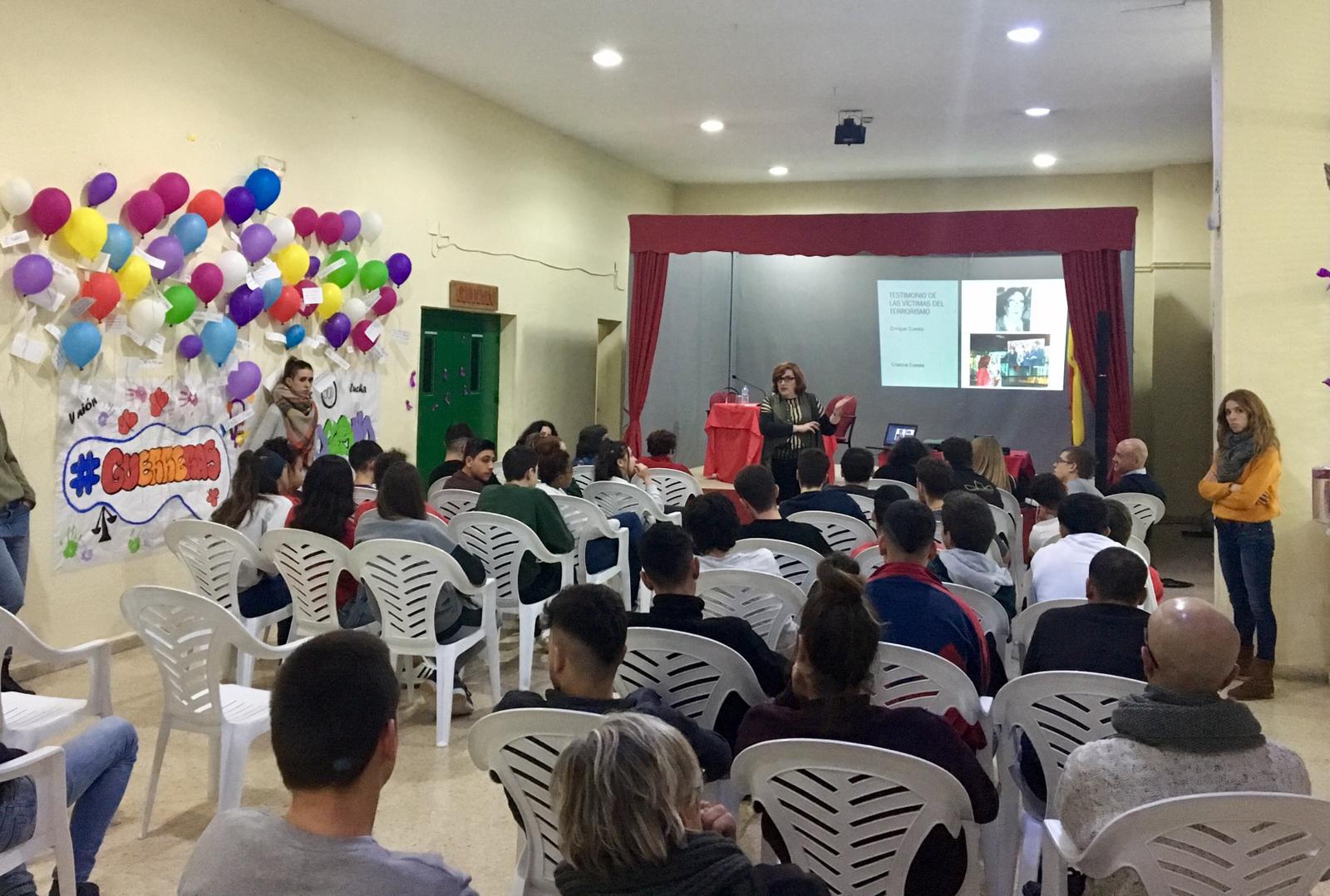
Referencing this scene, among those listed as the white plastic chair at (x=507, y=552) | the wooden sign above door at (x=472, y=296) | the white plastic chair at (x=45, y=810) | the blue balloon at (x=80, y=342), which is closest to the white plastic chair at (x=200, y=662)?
the white plastic chair at (x=45, y=810)

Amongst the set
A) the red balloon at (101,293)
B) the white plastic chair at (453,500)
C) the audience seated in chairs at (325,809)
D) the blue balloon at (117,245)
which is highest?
the blue balloon at (117,245)

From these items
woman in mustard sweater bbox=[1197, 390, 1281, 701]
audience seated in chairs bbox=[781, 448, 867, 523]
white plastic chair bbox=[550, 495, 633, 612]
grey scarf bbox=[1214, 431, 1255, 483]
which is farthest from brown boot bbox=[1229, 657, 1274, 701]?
white plastic chair bbox=[550, 495, 633, 612]

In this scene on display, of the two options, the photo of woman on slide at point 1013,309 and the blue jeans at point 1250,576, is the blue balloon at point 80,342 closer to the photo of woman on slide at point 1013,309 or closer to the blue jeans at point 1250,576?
the blue jeans at point 1250,576

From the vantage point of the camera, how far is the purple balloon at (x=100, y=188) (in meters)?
5.08

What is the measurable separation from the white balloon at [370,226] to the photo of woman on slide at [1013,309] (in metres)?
6.35

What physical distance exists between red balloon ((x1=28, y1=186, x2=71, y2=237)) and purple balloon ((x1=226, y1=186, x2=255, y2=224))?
1.10 meters

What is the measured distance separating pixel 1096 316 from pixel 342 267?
19.9 feet

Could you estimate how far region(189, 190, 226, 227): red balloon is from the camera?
5656 mm

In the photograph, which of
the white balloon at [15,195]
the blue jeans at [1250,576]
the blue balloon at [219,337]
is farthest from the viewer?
the blue balloon at [219,337]

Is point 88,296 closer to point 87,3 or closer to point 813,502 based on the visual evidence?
point 87,3

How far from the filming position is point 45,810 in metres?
2.27

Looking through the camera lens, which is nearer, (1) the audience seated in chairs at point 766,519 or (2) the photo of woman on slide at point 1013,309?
(1) the audience seated in chairs at point 766,519

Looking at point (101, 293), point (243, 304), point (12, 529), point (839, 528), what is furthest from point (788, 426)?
point (12, 529)

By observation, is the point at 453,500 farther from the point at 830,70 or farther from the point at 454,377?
the point at 830,70
